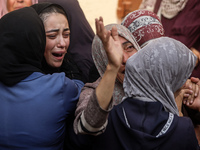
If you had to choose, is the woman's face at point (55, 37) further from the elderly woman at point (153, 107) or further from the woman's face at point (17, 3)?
the woman's face at point (17, 3)

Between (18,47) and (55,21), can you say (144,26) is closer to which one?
(55,21)

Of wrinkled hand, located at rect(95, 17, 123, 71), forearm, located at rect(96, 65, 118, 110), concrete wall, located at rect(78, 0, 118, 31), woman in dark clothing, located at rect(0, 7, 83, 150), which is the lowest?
concrete wall, located at rect(78, 0, 118, 31)

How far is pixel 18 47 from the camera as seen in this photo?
1.17 m

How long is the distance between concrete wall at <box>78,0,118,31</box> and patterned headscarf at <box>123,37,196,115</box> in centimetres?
297

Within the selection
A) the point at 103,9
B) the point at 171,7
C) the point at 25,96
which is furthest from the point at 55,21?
the point at 103,9

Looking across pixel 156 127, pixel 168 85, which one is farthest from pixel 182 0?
pixel 156 127

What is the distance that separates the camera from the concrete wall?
155 inches

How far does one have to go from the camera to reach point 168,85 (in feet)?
A: 3.50

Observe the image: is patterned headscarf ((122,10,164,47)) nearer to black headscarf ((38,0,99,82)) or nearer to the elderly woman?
black headscarf ((38,0,99,82))

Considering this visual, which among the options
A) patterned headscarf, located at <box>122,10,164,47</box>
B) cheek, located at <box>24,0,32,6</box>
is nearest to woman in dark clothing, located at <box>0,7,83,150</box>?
patterned headscarf, located at <box>122,10,164,47</box>

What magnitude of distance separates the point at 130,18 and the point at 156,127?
1.14m

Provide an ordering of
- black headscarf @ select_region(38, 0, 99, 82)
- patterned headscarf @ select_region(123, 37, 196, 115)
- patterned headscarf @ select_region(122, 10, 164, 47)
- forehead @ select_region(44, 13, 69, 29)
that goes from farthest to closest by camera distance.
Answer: black headscarf @ select_region(38, 0, 99, 82) → patterned headscarf @ select_region(122, 10, 164, 47) → forehead @ select_region(44, 13, 69, 29) → patterned headscarf @ select_region(123, 37, 196, 115)

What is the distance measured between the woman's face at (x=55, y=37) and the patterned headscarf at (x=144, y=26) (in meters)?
0.53

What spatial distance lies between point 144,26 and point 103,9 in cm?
231
